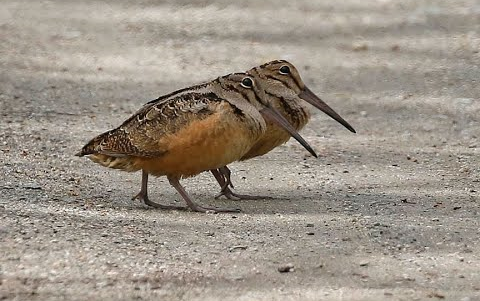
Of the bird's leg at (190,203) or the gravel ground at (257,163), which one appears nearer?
the gravel ground at (257,163)

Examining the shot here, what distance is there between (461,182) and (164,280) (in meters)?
3.58

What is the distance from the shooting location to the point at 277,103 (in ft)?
27.9

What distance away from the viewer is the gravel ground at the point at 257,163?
20.0 ft

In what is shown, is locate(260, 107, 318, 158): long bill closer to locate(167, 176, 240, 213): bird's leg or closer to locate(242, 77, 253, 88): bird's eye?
locate(242, 77, 253, 88): bird's eye

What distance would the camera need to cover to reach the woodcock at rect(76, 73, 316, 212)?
24.6 feet

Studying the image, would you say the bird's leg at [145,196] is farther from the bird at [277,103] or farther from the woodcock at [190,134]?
the bird at [277,103]

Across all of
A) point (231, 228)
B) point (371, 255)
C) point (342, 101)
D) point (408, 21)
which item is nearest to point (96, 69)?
point (342, 101)

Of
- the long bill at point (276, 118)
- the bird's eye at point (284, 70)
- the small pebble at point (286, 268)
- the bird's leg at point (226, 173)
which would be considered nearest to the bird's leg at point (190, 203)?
the bird's leg at point (226, 173)

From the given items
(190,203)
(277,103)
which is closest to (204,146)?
(190,203)

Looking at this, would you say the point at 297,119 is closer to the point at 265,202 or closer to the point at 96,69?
the point at 265,202

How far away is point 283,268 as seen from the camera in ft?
20.3

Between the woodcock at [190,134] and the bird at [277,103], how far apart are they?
34 cm

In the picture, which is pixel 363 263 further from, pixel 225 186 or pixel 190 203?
pixel 225 186

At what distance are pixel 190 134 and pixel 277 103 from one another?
1192mm
